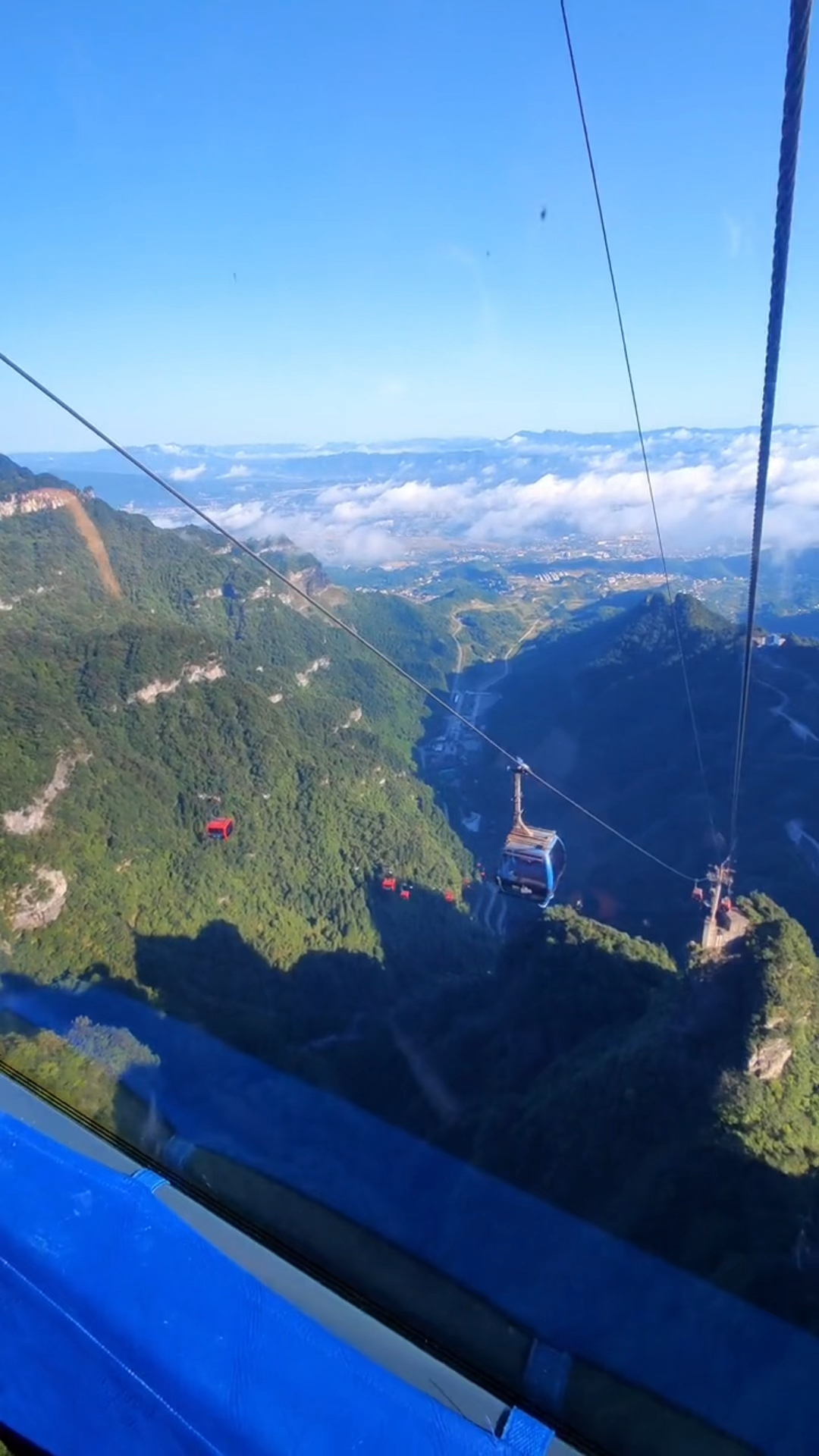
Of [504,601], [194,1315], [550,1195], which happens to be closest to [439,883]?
[550,1195]

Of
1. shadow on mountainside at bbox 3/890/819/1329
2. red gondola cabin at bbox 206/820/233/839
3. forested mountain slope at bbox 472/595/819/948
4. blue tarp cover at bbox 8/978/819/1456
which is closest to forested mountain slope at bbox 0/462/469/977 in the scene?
red gondola cabin at bbox 206/820/233/839

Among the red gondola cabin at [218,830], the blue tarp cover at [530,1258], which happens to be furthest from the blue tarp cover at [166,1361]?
the red gondola cabin at [218,830]

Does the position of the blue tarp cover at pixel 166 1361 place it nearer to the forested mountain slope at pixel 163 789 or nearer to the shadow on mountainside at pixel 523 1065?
the shadow on mountainside at pixel 523 1065

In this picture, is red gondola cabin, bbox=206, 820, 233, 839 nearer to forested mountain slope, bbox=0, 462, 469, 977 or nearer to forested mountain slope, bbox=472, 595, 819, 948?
forested mountain slope, bbox=0, 462, 469, 977

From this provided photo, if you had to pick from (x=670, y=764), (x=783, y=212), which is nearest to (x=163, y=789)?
(x=670, y=764)

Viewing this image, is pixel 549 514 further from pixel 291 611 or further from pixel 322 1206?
pixel 322 1206

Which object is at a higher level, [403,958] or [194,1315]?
[194,1315]
